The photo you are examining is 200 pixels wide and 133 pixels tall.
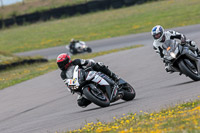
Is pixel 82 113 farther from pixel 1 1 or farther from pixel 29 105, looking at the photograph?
pixel 1 1

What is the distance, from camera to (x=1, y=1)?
50656 mm

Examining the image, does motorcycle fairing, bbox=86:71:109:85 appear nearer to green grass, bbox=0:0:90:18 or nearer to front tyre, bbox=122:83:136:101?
front tyre, bbox=122:83:136:101

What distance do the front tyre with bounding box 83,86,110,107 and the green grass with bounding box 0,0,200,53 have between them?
872 inches

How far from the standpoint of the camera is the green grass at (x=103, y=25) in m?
34.8

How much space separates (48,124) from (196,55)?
409cm

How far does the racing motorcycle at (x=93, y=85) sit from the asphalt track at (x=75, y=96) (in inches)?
9.2

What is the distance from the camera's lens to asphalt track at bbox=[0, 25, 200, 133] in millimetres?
8469

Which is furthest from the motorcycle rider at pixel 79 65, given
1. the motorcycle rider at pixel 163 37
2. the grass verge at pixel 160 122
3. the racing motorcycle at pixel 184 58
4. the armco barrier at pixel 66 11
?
the armco barrier at pixel 66 11

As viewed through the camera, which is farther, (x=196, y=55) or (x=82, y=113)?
(x=196, y=55)

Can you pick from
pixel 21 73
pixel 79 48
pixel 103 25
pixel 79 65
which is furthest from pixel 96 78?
pixel 103 25

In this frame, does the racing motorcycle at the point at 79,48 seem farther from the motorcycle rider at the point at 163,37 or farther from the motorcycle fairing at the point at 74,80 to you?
the motorcycle fairing at the point at 74,80

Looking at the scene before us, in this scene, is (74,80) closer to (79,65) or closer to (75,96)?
(79,65)

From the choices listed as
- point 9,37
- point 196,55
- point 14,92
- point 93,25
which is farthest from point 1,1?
point 196,55

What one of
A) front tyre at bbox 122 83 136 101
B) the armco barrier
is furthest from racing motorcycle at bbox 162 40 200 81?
the armco barrier
